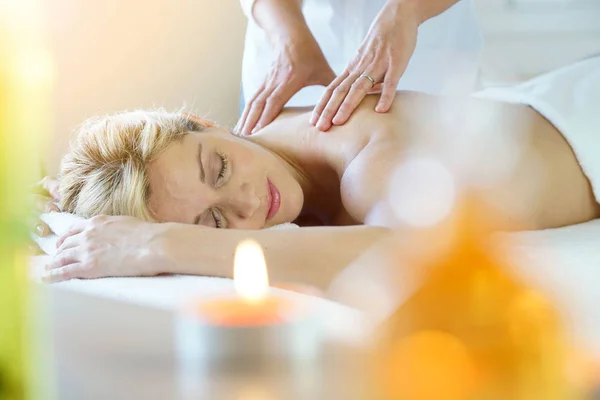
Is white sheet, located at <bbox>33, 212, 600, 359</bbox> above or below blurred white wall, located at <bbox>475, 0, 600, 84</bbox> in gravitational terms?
below

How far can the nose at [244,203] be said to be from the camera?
1124 millimetres

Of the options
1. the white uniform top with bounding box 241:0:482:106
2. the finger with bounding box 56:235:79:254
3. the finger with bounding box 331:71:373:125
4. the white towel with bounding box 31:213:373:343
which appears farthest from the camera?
the white uniform top with bounding box 241:0:482:106

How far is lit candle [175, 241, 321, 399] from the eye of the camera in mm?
378

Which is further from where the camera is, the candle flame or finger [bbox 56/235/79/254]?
finger [bbox 56/235/79/254]

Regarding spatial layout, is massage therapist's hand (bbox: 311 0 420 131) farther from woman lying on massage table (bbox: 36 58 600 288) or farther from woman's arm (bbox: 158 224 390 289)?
woman's arm (bbox: 158 224 390 289)

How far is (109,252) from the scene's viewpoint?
0.95 metres

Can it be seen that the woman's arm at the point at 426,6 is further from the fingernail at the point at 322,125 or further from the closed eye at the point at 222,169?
the closed eye at the point at 222,169

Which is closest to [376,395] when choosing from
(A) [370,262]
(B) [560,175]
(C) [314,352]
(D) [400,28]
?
(C) [314,352]

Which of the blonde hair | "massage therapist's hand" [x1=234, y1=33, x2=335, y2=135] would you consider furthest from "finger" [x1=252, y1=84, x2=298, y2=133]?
the blonde hair

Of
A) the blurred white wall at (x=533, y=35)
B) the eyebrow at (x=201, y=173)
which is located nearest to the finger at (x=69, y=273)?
the eyebrow at (x=201, y=173)

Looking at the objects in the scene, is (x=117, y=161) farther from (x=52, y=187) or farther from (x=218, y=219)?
(x=52, y=187)

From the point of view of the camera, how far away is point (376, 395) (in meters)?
0.37

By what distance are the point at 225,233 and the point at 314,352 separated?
54 cm

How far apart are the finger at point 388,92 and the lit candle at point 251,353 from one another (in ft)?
2.77
